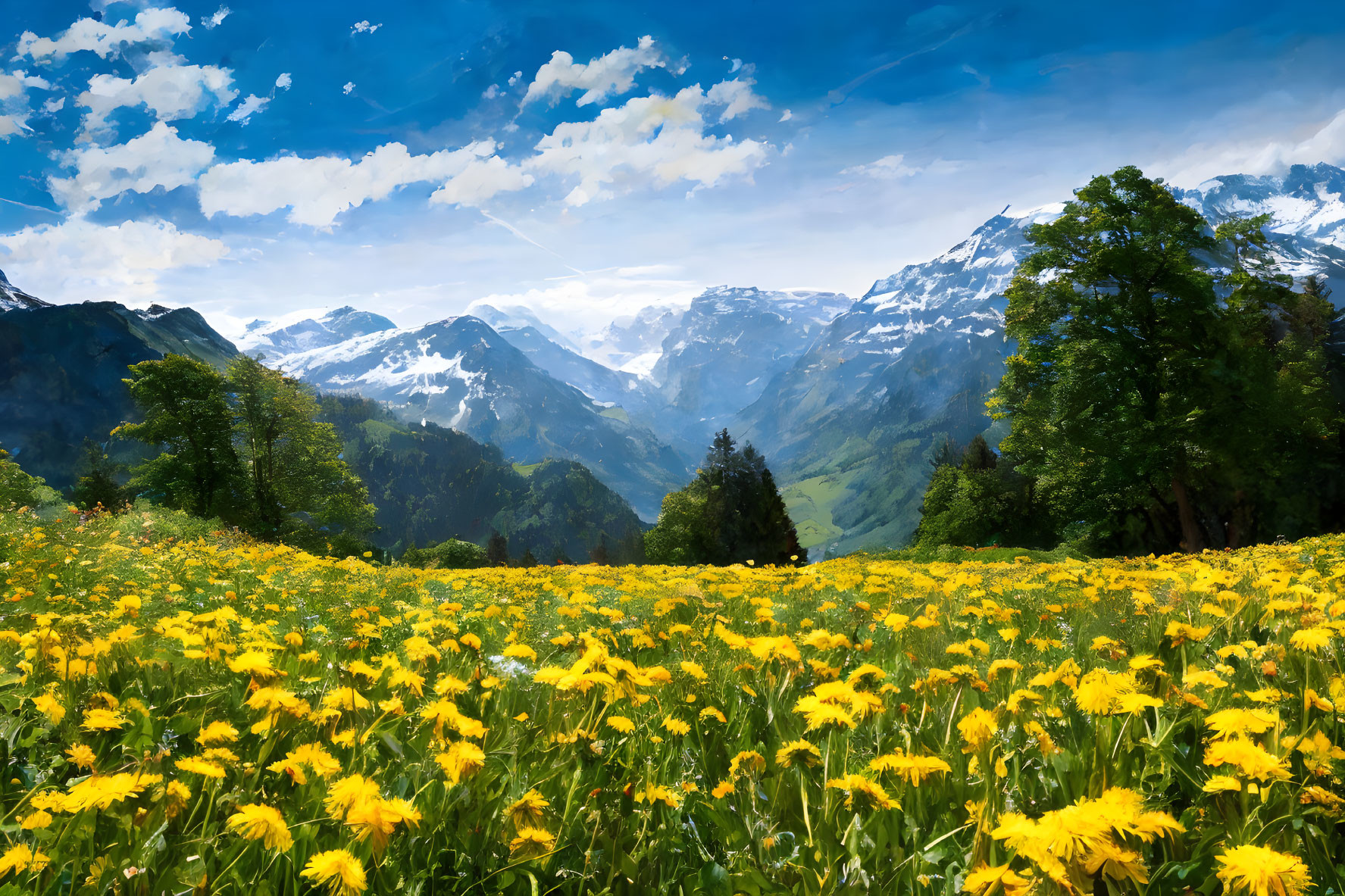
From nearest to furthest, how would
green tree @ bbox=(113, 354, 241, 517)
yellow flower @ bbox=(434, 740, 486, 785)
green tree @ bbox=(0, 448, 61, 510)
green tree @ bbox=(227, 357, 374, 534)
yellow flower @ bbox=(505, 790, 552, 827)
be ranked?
yellow flower @ bbox=(505, 790, 552, 827) → yellow flower @ bbox=(434, 740, 486, 785) → green tree @ bbox=(0, 448, 61, 510) → green tree @ bbox=(113, 354, 241, 517) → green tree @ bbox=(227, 357, 374, 534)

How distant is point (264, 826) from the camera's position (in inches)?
70.8

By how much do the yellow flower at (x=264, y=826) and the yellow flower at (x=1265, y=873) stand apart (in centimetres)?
251

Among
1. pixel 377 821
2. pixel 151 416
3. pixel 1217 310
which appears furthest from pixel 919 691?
pixel 151 416

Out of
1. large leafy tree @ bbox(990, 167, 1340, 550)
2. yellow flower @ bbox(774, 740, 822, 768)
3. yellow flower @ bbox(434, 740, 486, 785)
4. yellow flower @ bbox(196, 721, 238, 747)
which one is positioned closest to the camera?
yellow flower @ bbox(434, 740, 486, 785)

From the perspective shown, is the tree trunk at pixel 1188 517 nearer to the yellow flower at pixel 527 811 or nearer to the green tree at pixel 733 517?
the yellow flower at pixel 527 811

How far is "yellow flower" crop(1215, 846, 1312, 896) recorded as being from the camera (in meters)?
1.53

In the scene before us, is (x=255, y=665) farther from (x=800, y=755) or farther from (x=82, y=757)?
(x=800, y=755)

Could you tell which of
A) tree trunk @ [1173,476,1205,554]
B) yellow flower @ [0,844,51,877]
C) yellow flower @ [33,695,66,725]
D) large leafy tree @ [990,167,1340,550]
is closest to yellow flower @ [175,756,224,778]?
yellow flower @ [0,844,51,877]

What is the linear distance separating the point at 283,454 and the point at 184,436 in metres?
4.34

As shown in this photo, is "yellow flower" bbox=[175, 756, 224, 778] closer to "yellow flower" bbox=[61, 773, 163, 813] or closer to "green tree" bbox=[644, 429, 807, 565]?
"yellow flower" bbox=[61, 773, 163, 813]

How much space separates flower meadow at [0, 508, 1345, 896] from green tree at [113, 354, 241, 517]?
31.1m

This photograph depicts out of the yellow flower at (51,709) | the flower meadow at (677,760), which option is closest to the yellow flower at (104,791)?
the flower meadow at (677,760)

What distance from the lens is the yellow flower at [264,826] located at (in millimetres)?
1779

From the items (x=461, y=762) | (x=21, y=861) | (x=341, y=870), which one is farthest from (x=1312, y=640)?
(x=21, y=861)
